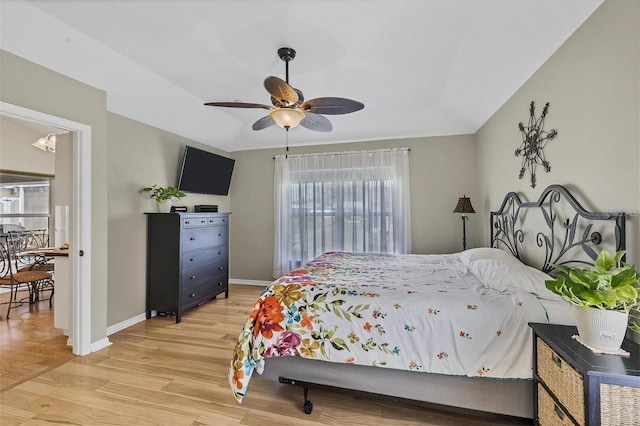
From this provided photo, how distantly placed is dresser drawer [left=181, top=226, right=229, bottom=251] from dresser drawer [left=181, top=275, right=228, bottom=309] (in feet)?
1.77

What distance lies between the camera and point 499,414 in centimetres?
169

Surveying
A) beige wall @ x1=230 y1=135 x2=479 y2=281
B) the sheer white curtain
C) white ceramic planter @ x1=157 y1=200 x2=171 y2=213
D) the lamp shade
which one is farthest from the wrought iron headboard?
white ceramic planter @ x1=157 y1=200 x2=171 y2=213

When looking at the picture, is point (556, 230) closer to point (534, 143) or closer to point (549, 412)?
point (534, 143)

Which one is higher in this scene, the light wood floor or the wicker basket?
the wicker basket

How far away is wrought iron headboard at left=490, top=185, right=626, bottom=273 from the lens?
5.30 ft

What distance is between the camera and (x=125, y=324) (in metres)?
3.39

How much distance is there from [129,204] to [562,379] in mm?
4164

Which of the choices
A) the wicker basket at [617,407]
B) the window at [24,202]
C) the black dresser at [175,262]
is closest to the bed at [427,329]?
the wicker basket at [617,407]

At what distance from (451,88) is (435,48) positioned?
887 mm

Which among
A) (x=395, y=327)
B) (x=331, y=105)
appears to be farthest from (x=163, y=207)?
(x=395, y=327)

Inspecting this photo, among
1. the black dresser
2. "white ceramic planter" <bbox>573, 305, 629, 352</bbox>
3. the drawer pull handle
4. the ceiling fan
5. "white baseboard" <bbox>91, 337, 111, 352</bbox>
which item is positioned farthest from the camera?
the black dresser

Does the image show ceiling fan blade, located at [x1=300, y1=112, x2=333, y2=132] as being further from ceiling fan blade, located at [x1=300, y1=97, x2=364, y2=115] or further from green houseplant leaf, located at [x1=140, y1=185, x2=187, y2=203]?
green houseplant leaf, located at [x1=140, y1=185, x2=187, y2=203]

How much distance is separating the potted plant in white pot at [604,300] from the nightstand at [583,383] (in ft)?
0.25

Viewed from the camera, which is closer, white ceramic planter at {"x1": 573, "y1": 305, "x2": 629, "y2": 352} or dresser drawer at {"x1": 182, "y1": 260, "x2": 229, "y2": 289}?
white ceramic planter at {"x1": 573, "y1": 305, "x2": 629, "y2": 352}
